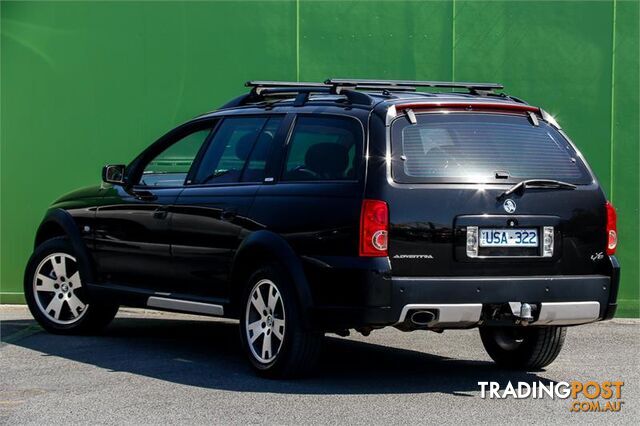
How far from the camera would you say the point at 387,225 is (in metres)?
8.09

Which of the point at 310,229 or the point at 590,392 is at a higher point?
the point at 310,229

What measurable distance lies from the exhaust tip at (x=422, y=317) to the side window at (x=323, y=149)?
933mm

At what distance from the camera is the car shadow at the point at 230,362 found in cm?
860

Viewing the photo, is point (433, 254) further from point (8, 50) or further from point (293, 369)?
point (8, 50)

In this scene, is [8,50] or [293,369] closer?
[293,369]

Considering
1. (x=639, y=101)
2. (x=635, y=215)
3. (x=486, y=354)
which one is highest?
(x=639, y=101)

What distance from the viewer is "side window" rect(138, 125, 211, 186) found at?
10.2m

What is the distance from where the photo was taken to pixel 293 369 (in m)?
8.58

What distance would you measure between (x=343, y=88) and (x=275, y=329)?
1.78 metres

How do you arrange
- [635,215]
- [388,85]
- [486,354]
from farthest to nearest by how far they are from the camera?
1. [635,215]
2. [486,354]
3. [388,85]

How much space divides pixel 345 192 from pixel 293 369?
1.20 m

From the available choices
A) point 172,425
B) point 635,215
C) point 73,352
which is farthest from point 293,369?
point 635,215

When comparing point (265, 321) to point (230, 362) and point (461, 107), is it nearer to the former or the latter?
point (230, 362)

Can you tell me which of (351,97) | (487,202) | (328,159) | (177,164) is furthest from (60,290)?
(487,202)
